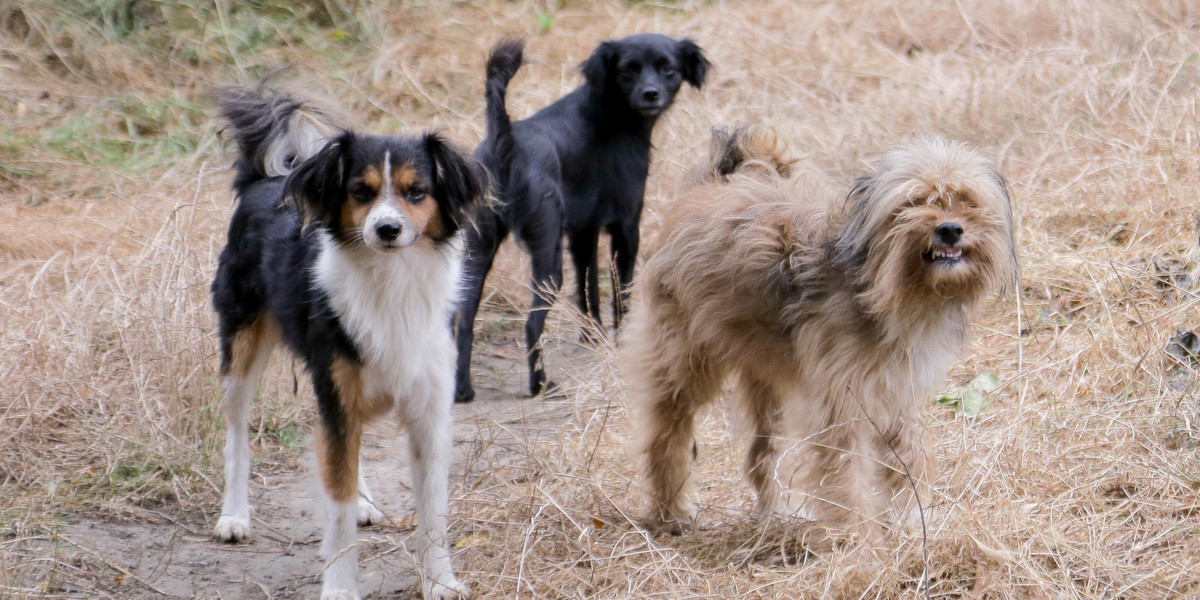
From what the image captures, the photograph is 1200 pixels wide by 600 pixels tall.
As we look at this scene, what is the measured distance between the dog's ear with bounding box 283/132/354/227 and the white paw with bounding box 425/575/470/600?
4.39 feet

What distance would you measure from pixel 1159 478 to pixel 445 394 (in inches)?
100

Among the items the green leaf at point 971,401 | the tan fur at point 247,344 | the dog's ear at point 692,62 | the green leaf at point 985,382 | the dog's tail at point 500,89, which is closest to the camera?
the tan fur at point 247,344

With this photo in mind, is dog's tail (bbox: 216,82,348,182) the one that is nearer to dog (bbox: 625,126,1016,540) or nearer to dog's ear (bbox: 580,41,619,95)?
dog (bbox: 625,126,1016,540)

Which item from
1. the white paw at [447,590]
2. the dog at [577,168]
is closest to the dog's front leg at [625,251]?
the dog at [577,168]

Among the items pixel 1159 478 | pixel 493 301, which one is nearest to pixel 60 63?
pixel 493 301

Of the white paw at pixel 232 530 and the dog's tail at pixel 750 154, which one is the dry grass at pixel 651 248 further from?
the dog's tail at pixel 750 154

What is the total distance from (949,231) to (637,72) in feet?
13.2

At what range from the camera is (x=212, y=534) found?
514cm

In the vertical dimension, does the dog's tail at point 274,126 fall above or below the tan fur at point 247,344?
above

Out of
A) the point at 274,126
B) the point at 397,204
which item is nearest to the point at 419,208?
the point at 397,204

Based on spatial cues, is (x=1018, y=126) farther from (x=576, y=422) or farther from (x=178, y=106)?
(x=178, y=106)

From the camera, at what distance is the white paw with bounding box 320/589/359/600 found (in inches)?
170

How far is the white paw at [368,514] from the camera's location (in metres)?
5.24

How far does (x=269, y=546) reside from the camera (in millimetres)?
5098
